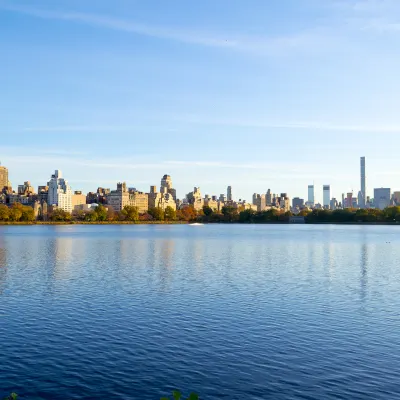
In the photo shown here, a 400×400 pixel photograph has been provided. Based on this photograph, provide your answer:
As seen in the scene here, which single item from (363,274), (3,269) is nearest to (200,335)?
(363,274)

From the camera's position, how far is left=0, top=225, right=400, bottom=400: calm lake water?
20.2 meters

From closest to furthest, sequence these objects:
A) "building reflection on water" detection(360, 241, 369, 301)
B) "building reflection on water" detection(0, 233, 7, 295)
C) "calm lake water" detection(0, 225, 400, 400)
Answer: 1. "calm lake water" detection(0, 225, 400, 400)
2. "building reflection on water" detection(360, 241, 369, 301)
3. "building reflection on water" detection(0, 233, 7, 295)

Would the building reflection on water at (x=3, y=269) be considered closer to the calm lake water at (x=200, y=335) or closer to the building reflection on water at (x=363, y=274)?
the calm lake water at (x=200, y=335)

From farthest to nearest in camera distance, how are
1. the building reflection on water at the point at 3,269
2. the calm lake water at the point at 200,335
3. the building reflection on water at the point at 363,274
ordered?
the building reflection on water at the point at 3,269 < the building reflection on water at the point at 363,274 < the calm lake water at the point at 200,335

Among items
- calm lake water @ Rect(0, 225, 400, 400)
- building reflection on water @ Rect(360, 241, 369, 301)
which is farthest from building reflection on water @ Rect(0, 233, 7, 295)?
building reflection on water @ Rect(360, 241, 369, 301)

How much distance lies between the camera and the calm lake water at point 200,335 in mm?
20203

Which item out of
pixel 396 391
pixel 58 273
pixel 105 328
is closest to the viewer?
pixel 396 391

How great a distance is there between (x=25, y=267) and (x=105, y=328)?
31364 mm

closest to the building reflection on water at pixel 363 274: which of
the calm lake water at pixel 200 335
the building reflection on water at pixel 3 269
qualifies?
the calm lake water at pixel 200 335

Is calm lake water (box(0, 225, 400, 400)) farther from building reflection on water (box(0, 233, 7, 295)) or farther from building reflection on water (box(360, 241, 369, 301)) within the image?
building reflection on water (box(0, 233, 7, 295))

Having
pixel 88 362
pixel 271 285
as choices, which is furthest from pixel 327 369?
pixel 271 285

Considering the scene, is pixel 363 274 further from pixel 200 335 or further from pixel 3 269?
pixel 3 269

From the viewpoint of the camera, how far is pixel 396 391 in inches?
773

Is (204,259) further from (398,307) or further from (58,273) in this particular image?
(398,307)
